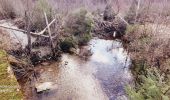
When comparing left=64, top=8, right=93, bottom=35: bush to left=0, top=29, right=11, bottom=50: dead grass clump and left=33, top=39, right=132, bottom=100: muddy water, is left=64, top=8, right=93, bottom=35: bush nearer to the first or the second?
left=33, top=39, right=132, bottom=100: muddy water

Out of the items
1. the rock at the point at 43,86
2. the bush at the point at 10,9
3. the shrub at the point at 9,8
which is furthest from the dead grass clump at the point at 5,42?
the shrub at the point at 9,8

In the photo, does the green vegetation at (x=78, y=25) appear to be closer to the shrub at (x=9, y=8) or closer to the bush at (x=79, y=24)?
the bush at (x=79, y=24)

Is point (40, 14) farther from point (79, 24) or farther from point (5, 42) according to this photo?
point (5, 42)

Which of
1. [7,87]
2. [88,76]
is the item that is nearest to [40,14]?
[88,76]

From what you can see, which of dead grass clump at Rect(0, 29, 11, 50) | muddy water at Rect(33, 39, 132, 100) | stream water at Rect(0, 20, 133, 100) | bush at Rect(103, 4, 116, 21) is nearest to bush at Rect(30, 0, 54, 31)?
stream water at Rect(0, 20, 133, 100)

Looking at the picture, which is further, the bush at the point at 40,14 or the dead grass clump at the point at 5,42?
the bush at the point at 40,14

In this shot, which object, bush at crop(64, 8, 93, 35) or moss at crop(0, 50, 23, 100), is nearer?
moss at crop(0, 50, 23, 100)

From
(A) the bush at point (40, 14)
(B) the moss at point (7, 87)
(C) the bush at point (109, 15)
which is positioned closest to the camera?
(B) the moss at point (7, 87)

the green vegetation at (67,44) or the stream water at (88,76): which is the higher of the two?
the green vegetation at (67,44)

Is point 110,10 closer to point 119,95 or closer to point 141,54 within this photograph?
point 141,54
